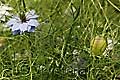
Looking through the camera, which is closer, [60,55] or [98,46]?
[98,46]

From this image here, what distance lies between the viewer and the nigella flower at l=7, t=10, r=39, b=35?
1135 millimetres

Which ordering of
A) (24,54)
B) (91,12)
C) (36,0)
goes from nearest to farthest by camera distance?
(24,54) → (91,12) → (36,0)

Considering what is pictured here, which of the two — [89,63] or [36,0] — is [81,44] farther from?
[36,0]

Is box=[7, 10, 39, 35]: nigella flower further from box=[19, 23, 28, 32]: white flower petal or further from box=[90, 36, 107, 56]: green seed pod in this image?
box=[90, 36, 107, 56]: green seed pod

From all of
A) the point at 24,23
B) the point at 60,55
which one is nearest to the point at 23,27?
the point at 24,23

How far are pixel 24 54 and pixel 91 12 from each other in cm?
27

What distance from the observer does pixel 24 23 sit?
1149 mm

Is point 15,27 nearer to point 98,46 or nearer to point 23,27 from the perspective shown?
point 23,27

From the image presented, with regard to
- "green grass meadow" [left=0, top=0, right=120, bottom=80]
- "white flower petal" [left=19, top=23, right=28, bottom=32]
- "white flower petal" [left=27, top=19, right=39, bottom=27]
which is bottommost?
"green grass meadow" [left=0, top=0, right=120, bottom=80]

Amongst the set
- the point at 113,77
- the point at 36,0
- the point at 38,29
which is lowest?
the point at 113,77

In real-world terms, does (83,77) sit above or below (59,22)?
below

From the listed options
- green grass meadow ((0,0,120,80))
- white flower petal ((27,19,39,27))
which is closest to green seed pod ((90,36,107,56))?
green grass meadow ((0,0,120,80))

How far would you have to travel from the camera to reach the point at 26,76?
3.96ft

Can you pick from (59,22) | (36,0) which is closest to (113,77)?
(59,22)
